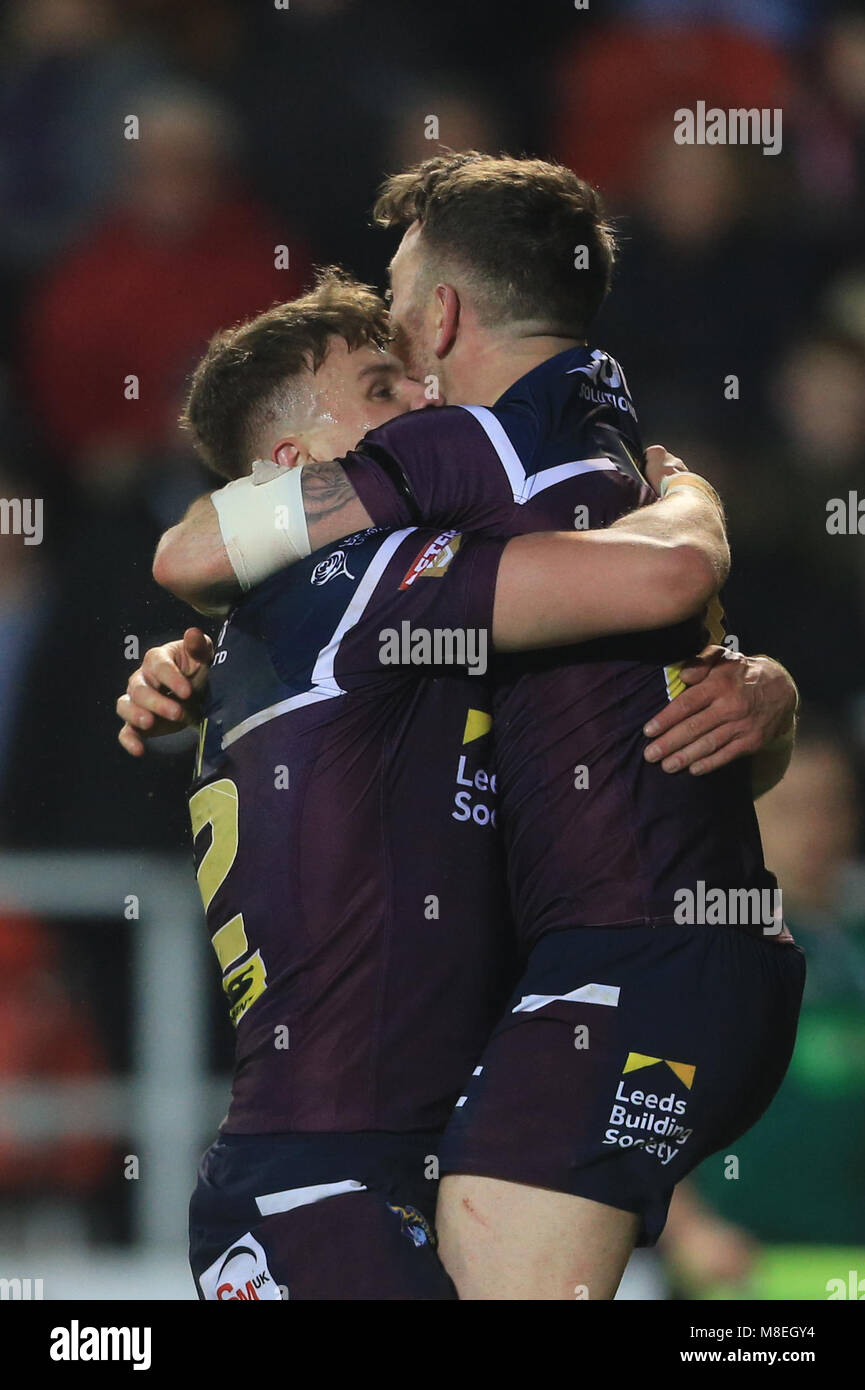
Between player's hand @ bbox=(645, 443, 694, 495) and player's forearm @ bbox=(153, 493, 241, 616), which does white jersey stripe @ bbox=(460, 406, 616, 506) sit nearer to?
player's hand @ bbox=(645, 443, 694, 495)

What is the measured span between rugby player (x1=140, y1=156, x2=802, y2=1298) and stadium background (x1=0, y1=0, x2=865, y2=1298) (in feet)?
4.34

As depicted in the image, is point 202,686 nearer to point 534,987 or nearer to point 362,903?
point 362,903

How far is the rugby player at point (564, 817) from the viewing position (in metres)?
2.13

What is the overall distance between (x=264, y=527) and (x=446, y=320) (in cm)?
47

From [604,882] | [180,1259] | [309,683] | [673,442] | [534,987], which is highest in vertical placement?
[673,442]

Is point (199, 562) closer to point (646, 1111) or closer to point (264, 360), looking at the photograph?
point (264, 360)

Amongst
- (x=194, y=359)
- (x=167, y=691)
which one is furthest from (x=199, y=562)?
(x=194, y=359)

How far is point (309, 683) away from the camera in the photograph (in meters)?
2.33

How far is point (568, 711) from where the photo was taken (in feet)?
7.55

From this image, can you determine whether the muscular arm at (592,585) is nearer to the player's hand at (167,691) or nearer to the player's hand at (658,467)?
the player's hand at (658,467)
